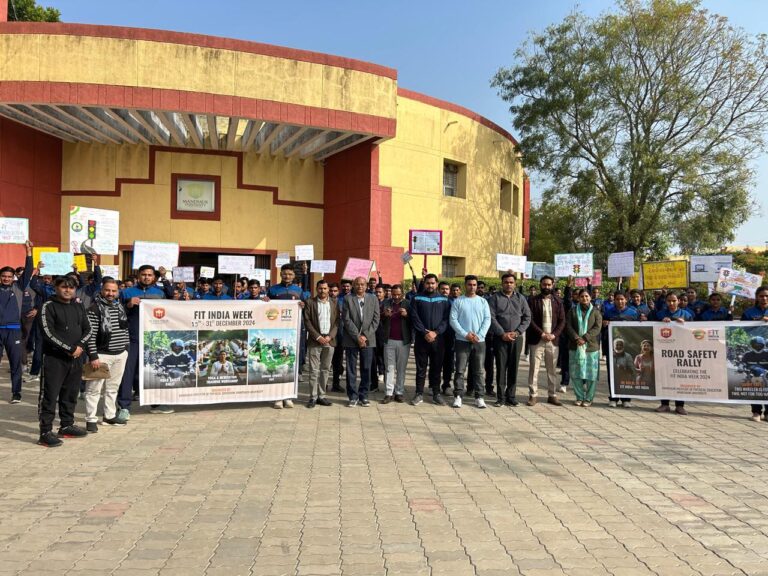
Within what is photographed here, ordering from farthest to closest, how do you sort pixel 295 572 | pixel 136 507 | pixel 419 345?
1. pixel 419 345
2. pixel 136 507
3. pixel 295 572

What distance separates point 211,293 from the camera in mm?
10570

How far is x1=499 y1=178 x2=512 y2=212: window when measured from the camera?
2720cm

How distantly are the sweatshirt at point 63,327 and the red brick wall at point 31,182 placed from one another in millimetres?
13285

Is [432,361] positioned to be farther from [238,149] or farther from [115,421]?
[238,149]

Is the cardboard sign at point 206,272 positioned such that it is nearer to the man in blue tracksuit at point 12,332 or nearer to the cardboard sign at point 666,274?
the man in blue tracksuit at point 12,332

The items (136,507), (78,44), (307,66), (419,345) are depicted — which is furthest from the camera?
(307,66)

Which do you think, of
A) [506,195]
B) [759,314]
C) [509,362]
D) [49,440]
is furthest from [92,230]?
[506,195]

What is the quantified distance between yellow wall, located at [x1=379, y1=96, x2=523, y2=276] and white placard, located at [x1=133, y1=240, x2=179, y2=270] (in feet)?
37.5

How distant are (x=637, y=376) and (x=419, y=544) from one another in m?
6.37

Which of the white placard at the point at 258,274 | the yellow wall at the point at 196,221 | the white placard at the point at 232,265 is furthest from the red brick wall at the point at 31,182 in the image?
the white placard at the point at 258,274

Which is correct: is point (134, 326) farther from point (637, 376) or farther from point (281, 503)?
point (637, 376)

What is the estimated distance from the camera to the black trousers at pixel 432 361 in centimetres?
910

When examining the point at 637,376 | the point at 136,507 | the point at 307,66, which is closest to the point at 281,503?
the point at 136,507

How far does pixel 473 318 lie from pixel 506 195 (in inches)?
778
